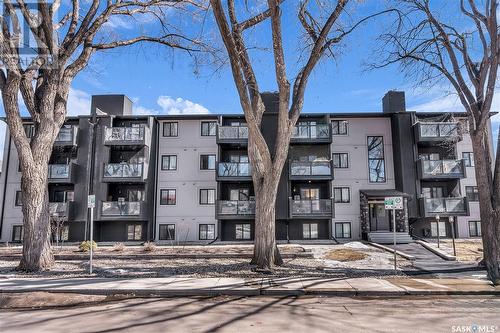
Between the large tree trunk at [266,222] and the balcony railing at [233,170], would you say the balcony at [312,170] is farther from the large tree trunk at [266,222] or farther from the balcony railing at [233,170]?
the large tree trunk at [266,222]

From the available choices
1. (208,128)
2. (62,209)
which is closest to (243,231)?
(208,128)

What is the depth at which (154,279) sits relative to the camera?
10.7 metres

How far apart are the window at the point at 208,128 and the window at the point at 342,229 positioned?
11.6 meters

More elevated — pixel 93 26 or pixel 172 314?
pixel 93 26

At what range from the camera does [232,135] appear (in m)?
25.4

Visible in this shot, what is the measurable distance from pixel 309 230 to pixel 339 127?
8125 millimetres

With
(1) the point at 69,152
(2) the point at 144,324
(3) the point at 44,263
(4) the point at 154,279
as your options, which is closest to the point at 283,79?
(4) the point at 154,279

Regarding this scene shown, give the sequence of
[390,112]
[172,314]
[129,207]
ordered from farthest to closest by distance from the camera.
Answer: [390,112]
[129,207]
[172,314]

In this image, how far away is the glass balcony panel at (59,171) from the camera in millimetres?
25219

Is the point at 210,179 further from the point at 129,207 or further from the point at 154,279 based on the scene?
the point at 154,279

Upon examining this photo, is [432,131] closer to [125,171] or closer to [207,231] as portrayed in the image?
[207,231]

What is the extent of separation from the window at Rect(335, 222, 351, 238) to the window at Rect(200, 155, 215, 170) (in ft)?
33.4

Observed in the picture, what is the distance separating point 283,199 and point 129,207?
1083 cm

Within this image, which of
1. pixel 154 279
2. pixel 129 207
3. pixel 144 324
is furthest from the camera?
pixel 129 207
